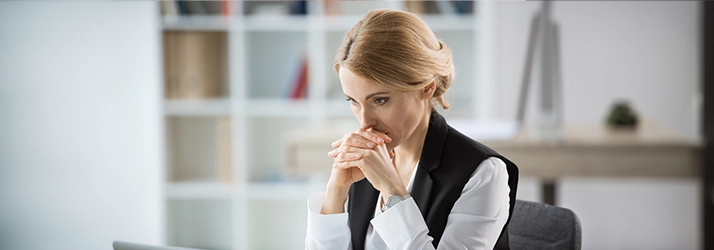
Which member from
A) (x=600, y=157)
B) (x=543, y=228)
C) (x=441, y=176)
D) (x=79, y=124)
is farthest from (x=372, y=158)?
(x=79, y=124)

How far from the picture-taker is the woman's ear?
126 cm

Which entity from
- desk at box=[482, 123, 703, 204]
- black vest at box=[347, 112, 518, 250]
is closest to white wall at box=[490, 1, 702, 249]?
desk at box=[482, 123, 703, 204]

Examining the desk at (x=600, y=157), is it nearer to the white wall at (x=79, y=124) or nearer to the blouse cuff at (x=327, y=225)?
the blouse cuff at (x=327, y=225)

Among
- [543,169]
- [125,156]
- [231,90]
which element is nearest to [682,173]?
[543,169]

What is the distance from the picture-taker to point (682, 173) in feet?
7.88

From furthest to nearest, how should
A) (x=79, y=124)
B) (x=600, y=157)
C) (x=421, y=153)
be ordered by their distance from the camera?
1. (x=79, y=124)
2. (x=600, y=157)
3. (x=421, y=153)

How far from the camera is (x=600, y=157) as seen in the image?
2.42m

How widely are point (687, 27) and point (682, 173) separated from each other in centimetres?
122

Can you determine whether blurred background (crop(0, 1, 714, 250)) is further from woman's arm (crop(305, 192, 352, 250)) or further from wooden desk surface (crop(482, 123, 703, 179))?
woman's arm (crop(305, 192, 352, 250))

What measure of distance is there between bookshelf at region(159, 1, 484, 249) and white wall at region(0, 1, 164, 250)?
12 centimetres

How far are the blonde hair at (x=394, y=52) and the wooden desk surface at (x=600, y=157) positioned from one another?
4.05 feet

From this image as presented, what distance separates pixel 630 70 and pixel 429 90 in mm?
2449

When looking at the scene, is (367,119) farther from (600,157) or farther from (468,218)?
(600,157)

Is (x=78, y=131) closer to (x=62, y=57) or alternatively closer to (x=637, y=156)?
(x=62, y=57)
